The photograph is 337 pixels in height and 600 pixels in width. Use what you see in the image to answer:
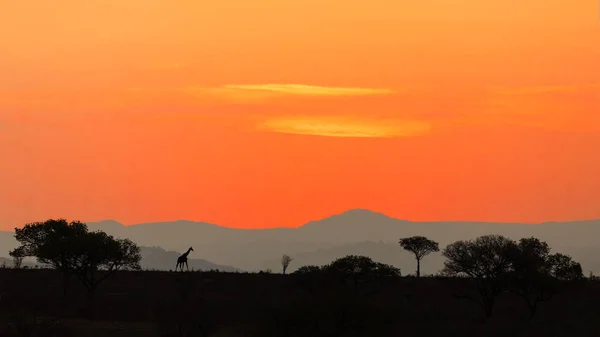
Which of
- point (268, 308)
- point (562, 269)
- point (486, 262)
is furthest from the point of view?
point (486, 262)

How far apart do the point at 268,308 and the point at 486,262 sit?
2426 centimetres

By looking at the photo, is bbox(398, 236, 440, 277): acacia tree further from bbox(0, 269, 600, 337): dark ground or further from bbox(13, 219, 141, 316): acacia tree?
bbox(13, 219, 141, 316): acacia tree

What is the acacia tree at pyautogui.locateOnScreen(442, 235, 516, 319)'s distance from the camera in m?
84.9

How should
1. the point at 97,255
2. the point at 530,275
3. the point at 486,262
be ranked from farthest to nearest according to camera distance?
the point at 97,255, the point at 486,262, the point at 530,275

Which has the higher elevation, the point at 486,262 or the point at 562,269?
the point at 486,262

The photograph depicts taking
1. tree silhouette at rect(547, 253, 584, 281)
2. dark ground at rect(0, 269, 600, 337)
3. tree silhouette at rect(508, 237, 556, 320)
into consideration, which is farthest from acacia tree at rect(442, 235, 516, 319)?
tree silhouette at rect(547, 253, 584, 281)

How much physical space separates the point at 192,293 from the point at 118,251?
11063mm

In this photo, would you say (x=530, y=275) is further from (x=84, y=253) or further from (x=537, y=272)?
(x=84, y=253)

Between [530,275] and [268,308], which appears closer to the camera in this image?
[268,308]

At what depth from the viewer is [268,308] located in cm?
6844

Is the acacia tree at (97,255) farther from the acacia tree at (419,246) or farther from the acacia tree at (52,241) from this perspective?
the acacia tree at (419,246)

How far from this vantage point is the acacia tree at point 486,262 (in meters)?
84.9

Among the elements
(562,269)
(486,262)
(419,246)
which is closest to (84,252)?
(486,262)

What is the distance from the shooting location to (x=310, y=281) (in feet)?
294
